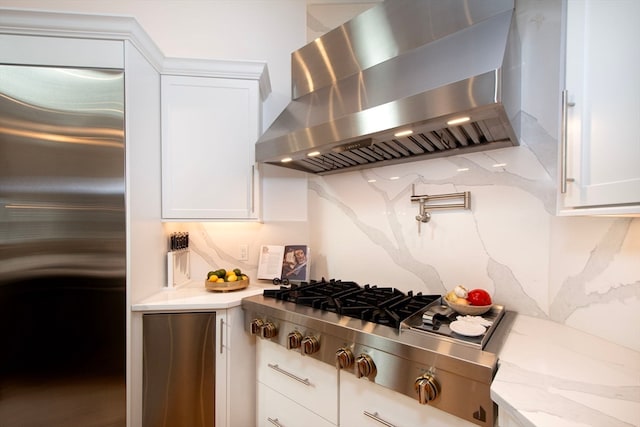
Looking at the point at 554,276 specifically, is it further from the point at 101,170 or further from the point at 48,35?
the point at 48,35

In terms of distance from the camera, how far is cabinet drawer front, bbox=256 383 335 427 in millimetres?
1338

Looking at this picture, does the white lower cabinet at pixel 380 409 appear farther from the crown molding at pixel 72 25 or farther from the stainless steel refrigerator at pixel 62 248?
the crown molding at pixel 72 25

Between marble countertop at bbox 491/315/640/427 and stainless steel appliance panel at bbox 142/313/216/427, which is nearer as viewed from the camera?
marble countertop at bbox 491/315/640/427

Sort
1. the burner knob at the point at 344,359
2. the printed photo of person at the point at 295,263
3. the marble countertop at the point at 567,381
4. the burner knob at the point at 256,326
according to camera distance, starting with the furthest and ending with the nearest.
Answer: the printed photo of person at the point at 295,263
the burner knob at the point at 256,326
the burner knob at the point at 344,359
the marble countertop at the point at 567,381

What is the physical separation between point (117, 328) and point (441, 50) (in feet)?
6.40

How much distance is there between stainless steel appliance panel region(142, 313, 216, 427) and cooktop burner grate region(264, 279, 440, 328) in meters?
0.41

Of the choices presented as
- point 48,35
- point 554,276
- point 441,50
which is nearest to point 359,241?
point 554,276

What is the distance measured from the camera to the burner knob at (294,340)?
1.31 metres

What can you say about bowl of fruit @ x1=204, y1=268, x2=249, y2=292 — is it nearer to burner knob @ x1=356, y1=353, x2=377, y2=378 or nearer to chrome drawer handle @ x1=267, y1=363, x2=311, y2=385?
chrome drawer handle @ x1=267, y1=363, x2=311, y2=385

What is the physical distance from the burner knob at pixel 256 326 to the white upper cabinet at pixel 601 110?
4.39ft

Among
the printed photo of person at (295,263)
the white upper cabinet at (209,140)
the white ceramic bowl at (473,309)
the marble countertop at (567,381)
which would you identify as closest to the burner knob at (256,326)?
the printed photo of person at (295,263)

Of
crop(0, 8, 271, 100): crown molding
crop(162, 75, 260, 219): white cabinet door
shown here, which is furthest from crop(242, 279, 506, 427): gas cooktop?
crop(0, 8, 271, 100): crown molding

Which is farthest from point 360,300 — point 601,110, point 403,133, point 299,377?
point 601,110

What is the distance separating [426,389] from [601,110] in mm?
929
